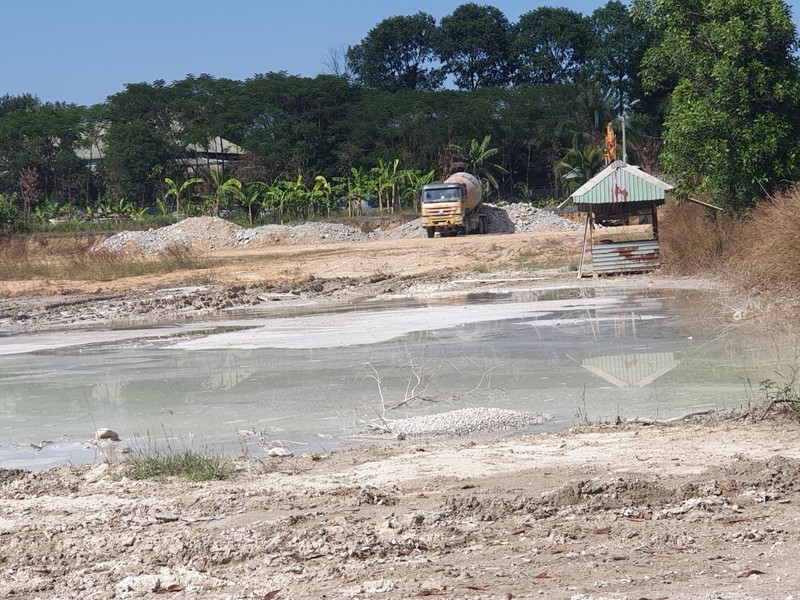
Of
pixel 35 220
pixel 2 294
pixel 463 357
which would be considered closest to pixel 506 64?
pixel 35 220

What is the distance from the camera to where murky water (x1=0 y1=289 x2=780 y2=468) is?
1062 centimetres

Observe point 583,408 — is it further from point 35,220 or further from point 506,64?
point 506,64

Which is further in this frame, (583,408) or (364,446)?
(583,408)

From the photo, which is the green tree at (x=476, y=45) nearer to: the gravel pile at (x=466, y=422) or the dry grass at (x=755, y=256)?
the dry grass at (x=755, y=256)

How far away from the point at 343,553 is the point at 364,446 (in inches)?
133

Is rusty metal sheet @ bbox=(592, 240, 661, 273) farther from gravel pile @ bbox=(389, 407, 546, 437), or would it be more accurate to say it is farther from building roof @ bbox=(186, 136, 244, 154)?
building roof @ bbox=(186, 136, 244, 154)

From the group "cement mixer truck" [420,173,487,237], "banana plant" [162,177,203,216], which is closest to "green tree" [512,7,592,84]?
"banana plant" [162,177,203,216]

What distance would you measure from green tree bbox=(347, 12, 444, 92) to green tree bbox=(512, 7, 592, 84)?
11293 mm

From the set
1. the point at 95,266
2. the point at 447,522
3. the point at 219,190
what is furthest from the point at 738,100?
the point at 219,190

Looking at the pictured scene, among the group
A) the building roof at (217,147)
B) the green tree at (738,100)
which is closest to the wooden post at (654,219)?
the green tree at (738,100)

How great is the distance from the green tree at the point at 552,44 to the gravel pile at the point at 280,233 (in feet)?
154

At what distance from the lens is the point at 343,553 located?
6.11 meters

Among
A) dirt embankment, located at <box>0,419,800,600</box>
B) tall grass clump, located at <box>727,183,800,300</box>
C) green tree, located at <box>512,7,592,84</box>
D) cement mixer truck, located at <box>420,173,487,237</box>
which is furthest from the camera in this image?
green tree, located at <box>512,7,592,84</box>

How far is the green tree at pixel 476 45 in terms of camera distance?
351 ft
